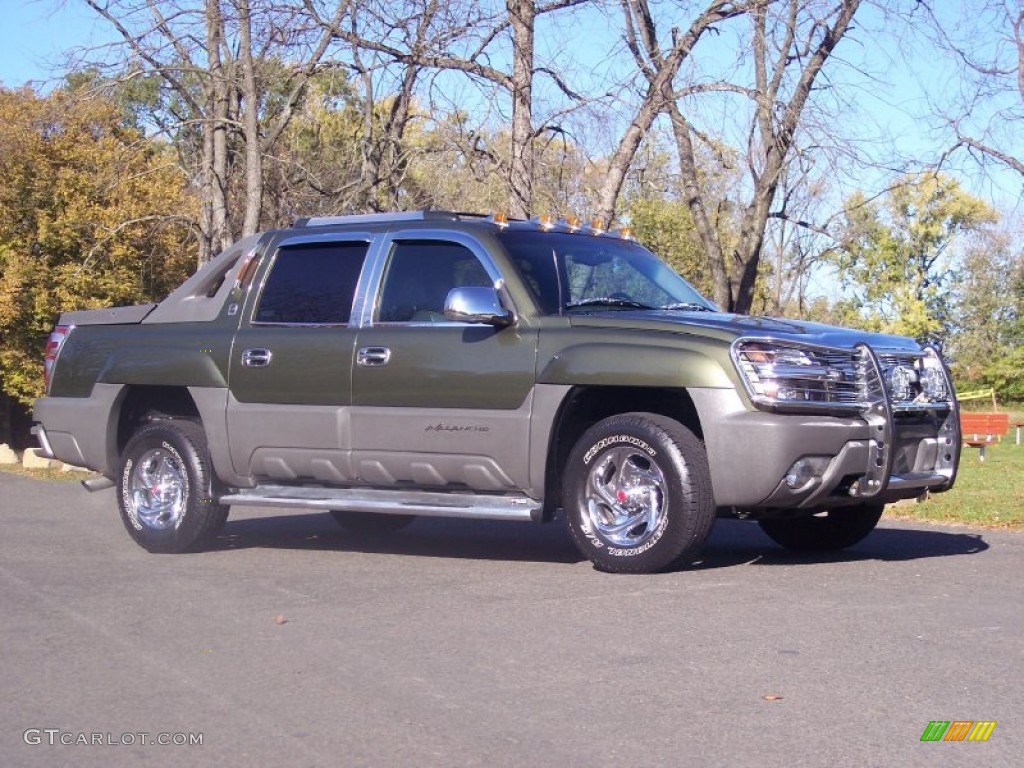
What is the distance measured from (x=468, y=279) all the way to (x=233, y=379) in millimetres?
1720

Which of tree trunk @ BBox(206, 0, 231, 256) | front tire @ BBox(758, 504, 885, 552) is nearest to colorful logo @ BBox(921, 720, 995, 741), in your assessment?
front tire @ BBox(758, 504, 885, 552)

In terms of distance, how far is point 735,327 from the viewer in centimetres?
749

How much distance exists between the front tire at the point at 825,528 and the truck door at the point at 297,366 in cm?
274

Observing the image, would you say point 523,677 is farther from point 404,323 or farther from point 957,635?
point 404,323

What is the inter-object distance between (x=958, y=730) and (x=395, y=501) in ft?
14.1

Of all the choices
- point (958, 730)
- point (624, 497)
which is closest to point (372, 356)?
point (624, 497)

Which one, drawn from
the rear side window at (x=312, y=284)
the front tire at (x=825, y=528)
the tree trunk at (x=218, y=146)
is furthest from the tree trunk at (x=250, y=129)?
the front tire at (x=825, y=528)

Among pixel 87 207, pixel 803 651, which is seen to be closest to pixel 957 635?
pixel 803 651

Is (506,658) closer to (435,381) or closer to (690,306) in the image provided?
(435,381)

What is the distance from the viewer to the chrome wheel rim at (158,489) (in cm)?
919

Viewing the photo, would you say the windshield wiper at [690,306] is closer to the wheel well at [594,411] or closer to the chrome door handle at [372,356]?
the wheel well at [594,411]

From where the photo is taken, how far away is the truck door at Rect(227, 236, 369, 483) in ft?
28.0

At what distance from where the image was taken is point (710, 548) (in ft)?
29.6

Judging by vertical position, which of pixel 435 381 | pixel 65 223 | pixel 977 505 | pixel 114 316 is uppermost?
pixel 65 223
